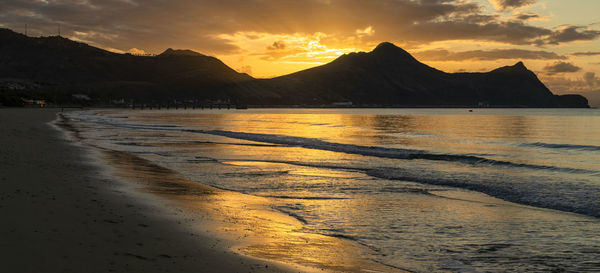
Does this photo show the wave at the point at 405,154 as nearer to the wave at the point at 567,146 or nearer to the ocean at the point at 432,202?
the ocean at the point at 432,202

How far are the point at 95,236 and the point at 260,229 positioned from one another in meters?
3.36

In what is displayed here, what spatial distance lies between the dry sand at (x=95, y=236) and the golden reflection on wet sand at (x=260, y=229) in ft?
2.06

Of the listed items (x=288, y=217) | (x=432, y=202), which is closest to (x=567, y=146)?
(x=432, y=202)

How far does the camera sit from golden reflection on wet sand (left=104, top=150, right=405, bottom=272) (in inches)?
320

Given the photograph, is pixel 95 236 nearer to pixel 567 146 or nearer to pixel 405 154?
pixel 405 154

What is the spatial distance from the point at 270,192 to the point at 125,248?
316 inches

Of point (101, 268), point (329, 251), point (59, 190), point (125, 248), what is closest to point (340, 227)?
point (329, 251)

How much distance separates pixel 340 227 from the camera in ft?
35.3

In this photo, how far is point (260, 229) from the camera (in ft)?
33.5

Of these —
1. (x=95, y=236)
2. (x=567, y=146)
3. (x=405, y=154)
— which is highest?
(x=567, y=146)

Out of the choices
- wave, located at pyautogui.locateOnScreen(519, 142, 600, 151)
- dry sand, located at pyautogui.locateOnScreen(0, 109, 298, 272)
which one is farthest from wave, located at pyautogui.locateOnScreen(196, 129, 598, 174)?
dry sand, located at pyautogui.locateOnScreen(0, 109, 298, 272)

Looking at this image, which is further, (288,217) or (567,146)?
(567,146)

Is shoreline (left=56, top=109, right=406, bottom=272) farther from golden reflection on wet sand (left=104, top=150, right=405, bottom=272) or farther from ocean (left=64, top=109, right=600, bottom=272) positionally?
ocean (left=64, top=109, right=600, bottom=272)

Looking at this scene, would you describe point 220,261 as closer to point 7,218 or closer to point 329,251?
point 329,251
